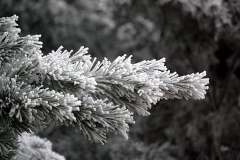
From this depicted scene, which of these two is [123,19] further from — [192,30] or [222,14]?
[222,14]

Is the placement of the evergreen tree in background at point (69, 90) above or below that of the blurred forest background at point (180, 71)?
below

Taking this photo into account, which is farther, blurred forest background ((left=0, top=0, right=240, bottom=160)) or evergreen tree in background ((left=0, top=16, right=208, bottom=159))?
blurred forest background ((left=0, top=0, right=240, bottom=160))

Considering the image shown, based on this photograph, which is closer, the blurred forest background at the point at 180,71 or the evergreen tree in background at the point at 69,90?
the evergreen tree in background at the point at 69,90

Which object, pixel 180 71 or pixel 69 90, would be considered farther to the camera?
pixel 180 71

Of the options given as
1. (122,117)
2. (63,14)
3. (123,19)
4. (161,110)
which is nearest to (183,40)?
(161,110)

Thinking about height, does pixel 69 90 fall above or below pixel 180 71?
below
